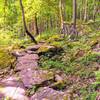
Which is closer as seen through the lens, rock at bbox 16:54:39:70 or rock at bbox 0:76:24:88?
rock at bbox 0:76:24:88

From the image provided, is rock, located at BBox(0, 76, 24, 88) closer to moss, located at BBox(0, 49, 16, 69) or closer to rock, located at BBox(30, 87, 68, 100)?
rock, located at BBox(30, 87, 68, 100)

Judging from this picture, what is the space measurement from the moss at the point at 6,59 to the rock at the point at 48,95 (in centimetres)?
403

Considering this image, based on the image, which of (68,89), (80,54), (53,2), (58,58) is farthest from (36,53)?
(53,2)

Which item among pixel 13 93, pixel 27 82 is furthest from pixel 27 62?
pixel 13 93

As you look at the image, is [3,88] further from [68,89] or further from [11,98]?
[68,89]

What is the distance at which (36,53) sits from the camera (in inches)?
484

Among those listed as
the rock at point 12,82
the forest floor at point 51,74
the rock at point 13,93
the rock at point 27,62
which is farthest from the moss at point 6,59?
the rock at point 13,93

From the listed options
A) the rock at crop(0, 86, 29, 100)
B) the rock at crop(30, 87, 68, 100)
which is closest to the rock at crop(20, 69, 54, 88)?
the rock at crop(0, 86, 29, 100)

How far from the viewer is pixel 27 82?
28.2 feet

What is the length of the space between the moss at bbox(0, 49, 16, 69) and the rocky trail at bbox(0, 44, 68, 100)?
0.47 metres

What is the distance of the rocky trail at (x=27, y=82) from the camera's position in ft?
24.6

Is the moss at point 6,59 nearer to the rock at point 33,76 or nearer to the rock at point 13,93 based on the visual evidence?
the rock at point 33,76

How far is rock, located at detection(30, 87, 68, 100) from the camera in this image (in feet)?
23.7

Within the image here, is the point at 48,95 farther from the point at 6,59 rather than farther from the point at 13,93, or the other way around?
the point at 6,59
